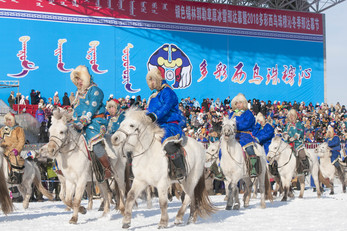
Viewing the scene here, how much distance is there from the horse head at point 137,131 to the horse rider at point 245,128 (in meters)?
3.67

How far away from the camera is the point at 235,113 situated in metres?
11.2

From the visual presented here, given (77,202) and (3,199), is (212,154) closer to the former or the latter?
(77,202)

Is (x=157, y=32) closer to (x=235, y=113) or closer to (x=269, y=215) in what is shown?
(x=235, y=113)

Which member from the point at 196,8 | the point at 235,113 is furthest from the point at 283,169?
the point at 196,8

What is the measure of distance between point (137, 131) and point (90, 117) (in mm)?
1495

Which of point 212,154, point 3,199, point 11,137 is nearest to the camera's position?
point 3,199

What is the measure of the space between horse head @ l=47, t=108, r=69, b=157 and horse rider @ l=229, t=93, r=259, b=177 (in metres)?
3.94

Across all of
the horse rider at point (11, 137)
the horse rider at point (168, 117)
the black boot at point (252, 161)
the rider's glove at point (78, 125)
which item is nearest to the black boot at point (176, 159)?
the horse rider at point (168, 117)

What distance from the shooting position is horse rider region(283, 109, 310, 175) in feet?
48.8

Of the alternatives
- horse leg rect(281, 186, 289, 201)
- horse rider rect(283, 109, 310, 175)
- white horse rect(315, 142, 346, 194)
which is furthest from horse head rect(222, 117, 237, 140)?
white horse rect(315, 142, 346, 194)

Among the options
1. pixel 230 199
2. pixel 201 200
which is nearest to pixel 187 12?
pixel 230 199

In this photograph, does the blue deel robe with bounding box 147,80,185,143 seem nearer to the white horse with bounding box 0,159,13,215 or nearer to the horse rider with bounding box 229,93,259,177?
the white horse with bounding box 0,159,13,215

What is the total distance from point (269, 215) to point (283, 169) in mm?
4758

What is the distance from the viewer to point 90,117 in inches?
348
